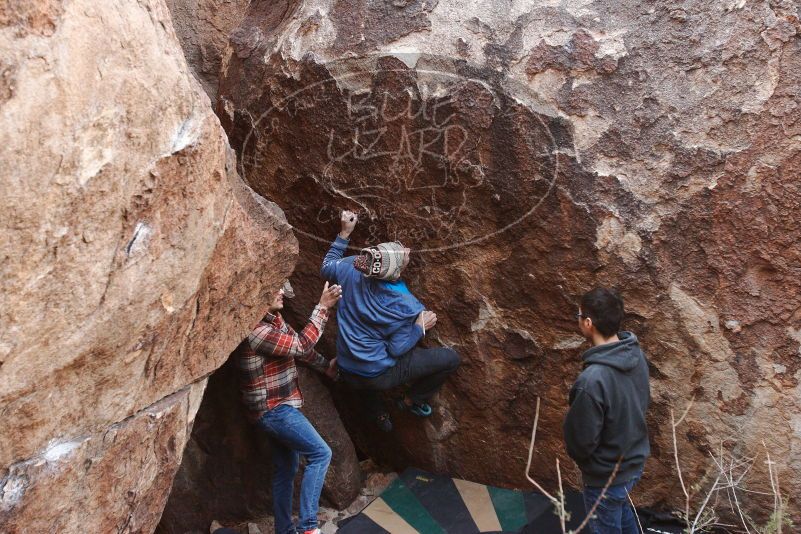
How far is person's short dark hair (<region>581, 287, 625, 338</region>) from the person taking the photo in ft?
8.93

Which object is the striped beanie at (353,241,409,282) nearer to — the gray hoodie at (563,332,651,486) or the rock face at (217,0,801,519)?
the rock face at (217,0,801,519)

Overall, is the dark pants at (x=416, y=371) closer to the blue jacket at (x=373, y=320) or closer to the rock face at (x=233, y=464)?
the blue jacket at (x=373, y=320)

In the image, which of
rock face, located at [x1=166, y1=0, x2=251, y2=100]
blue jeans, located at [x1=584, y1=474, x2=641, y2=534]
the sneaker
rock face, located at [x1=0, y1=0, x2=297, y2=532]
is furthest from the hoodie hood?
rock face, located at [x1=166, y1=0, x2=251, y2=100]

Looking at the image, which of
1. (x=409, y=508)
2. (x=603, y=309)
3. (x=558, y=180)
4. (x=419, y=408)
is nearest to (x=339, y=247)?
(x=419, y=408)

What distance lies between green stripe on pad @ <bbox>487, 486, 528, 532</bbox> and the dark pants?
1.97 ft

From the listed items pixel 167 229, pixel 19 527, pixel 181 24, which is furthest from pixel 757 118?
pixel 181 24

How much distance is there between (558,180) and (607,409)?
103cm

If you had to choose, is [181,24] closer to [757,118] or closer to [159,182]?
[159,182]

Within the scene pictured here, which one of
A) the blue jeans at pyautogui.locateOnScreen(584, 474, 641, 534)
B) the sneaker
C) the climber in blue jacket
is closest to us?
the blue jeans at pyautogui.locateOnScreen(584, 474, 641, 534)

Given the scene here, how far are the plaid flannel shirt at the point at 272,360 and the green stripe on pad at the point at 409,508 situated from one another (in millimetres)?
745

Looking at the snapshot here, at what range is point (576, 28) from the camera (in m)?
3.30

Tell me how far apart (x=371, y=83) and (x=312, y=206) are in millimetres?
648

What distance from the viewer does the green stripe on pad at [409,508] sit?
365cm

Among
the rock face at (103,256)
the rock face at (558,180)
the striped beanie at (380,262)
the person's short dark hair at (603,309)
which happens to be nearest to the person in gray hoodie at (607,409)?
the person's short dark hair at (603,309)
